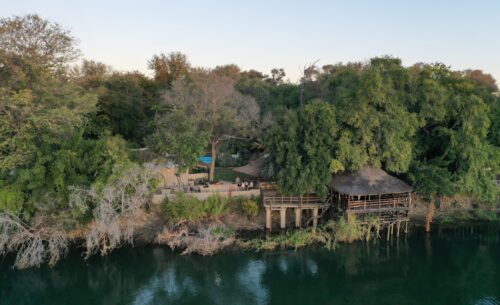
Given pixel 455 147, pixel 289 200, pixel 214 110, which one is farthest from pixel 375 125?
pixel 214 110

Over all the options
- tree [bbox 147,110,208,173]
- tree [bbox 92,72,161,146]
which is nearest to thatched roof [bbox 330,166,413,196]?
tree [bbox 147,110,208,173]

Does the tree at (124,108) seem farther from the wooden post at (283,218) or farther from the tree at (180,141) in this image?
the wooden post at (283,218)

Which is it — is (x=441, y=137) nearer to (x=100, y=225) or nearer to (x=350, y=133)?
(x=350, y=133)

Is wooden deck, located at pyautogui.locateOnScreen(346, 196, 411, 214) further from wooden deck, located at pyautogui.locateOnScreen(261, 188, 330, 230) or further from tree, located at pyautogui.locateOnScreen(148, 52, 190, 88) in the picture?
tree, located at pyautogui.locateOnScreen(148, 52, 190, 88)

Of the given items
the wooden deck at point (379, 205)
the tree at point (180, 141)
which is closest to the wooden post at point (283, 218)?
the wooden deck at point (379, 205)

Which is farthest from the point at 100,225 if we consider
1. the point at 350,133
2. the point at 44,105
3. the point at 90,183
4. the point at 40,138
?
the point at 350,133
